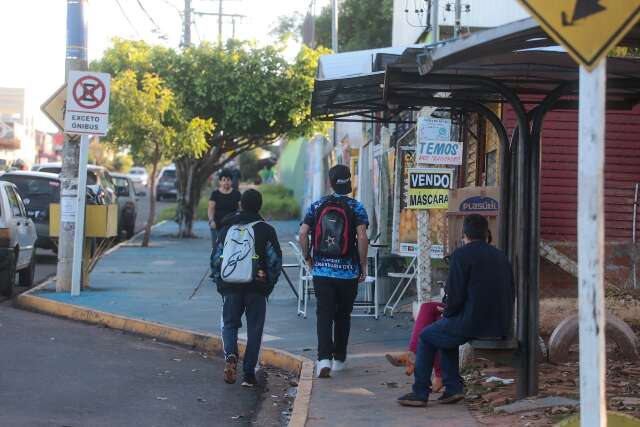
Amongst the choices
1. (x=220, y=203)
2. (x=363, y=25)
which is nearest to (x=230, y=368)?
(x=220, y=203)

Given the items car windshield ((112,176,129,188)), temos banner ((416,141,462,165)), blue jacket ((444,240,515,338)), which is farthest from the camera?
car windshield ((112,176,129,188))

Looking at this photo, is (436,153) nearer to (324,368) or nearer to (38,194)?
(324,368)

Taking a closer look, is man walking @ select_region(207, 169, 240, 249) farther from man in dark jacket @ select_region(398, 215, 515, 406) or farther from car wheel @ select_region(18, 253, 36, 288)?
man in dark jacket @ select_region(398, 215, 515, 406)

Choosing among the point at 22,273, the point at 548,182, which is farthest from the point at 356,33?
the point at 548,182

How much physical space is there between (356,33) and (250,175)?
102 feet

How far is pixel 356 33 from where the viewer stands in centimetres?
3959

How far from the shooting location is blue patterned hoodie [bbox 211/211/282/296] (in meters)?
8.48

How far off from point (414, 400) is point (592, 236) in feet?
10.9

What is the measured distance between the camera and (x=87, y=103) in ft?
44.6

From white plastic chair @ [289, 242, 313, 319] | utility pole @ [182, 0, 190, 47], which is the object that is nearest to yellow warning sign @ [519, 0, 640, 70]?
white plastic chair @ [289, 242, 313, 319]

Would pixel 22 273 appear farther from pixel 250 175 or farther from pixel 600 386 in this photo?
pixel 250 175

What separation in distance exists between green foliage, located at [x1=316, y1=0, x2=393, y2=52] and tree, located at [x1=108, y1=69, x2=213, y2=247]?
1448cm

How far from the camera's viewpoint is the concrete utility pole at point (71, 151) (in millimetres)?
13859

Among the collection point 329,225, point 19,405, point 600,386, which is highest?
point 329,225
